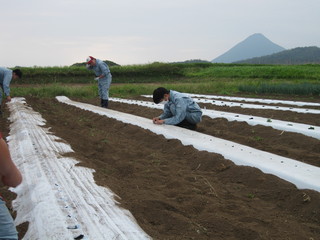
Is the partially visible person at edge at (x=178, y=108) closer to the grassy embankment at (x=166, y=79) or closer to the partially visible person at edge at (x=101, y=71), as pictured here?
the partially visible person at edge at (x=101, y=71)

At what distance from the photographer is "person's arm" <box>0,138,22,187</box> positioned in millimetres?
1308

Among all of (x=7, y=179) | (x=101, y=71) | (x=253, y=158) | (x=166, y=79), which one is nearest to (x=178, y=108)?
(x=253, y=158)

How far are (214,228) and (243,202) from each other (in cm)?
64

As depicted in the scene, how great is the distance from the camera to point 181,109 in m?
5.57

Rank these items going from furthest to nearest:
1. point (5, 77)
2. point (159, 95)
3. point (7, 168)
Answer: point (5, 77) < point (159, 95) < point (7, 168)

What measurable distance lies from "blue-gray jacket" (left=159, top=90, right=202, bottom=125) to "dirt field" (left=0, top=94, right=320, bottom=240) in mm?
447

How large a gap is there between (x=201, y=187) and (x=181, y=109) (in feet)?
8.25

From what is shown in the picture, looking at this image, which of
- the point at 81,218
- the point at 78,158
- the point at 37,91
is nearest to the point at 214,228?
the point at 81,218

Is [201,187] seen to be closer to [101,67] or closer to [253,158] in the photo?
[253,158]

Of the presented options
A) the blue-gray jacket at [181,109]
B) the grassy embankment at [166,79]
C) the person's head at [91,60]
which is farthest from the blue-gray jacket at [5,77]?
the grassy embankment at [166,79]

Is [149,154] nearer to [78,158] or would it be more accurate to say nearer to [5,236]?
[78,158]

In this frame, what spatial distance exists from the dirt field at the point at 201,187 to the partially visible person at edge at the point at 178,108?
17.6 inches

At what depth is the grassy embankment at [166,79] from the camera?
14969mm

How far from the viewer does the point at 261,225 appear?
2.37 metres
